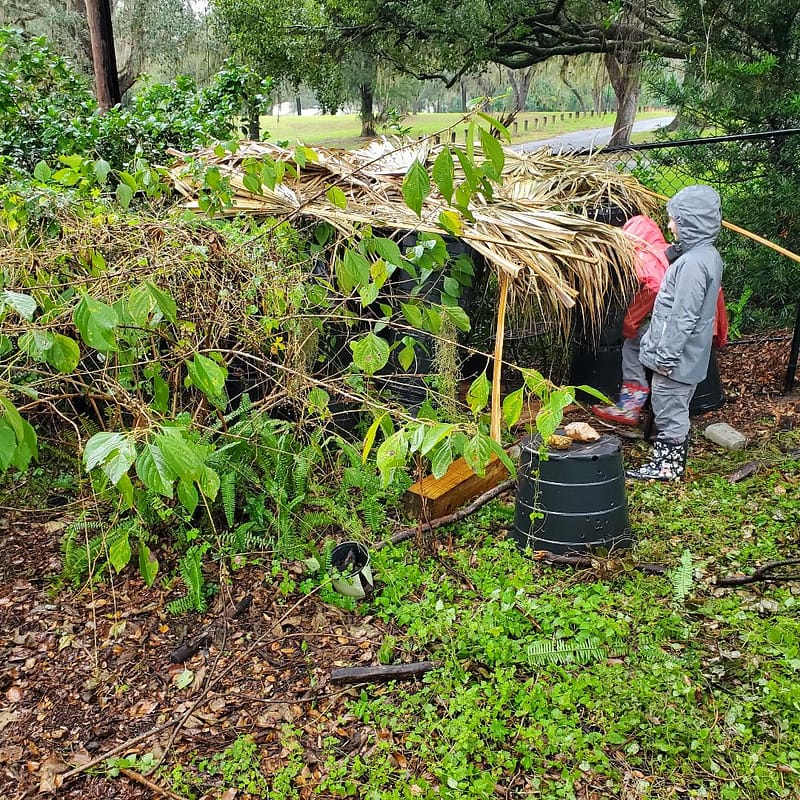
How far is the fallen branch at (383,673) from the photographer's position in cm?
279

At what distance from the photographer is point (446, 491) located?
12.5ft

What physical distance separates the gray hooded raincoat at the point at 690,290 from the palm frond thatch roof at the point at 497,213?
0.41 metres

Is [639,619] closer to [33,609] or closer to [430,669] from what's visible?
[430,669]

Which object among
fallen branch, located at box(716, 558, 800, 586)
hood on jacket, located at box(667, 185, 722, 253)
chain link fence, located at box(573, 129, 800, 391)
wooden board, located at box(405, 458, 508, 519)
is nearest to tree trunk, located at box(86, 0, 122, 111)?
chain link fence, located at box(573, 129, 800, 391)

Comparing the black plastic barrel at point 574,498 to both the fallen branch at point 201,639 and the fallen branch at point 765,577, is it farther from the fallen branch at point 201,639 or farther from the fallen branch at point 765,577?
the fallen branch at point 201,639

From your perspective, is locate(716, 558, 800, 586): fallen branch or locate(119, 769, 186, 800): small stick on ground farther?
locate(716, 558, 800, 586): fallen branch

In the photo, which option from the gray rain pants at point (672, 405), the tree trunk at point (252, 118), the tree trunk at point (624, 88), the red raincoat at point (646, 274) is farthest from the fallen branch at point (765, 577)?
the tree trunk at point (624, 88)

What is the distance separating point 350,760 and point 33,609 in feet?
5.57

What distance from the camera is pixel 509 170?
5.39 m

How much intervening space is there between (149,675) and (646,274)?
12.5ft

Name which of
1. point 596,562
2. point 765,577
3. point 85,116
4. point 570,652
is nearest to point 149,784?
point 570,652

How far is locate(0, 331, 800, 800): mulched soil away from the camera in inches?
98.8

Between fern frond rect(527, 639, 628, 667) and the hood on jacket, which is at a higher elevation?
the hood on jacket

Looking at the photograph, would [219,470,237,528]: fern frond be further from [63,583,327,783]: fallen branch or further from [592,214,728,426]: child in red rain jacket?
[592,214,728,426]: child in red rain jacket
